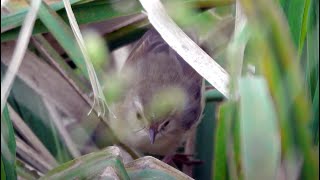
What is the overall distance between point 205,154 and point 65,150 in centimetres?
36

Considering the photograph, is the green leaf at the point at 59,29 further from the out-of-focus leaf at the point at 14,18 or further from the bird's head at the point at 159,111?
the bird's head at the point at 159,111

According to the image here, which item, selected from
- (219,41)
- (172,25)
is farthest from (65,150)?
(172,25)

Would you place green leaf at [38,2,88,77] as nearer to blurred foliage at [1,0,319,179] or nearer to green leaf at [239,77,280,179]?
blurred foliage at [1,0,319,179]

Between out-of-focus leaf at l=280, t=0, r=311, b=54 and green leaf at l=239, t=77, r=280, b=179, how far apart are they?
298 millimetres

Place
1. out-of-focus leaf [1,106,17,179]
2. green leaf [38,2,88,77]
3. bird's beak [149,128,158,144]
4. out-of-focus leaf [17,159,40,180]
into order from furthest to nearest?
bird's beak [149,128,158,144]
green leaf [38,2,88,77]
out-of-focus leaf [17,159,40,180]
out-of-focus leaf [1,106,17,179]

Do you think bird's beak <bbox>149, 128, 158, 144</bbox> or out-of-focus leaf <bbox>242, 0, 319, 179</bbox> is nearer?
out-of-focus leaf <bbox>242, 0, 319, 179</bbox>

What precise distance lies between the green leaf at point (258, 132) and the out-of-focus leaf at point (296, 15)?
11.7 inches

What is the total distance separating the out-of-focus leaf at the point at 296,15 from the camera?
0.99 meters

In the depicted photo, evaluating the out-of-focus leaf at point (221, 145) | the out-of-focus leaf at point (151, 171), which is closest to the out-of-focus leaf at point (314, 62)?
the out-of-focus leaf at point (221, 145)

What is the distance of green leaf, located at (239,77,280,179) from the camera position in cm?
70

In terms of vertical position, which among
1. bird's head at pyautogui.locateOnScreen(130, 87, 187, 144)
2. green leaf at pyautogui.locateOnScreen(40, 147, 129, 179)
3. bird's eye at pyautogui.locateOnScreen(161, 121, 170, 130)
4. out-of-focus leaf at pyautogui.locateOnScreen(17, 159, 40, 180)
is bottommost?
green leaf at pyautogui.locateOnScreen(40, 147, 129, 179)

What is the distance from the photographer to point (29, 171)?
1.46 m

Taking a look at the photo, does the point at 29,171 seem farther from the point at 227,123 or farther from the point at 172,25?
the point at 227,123

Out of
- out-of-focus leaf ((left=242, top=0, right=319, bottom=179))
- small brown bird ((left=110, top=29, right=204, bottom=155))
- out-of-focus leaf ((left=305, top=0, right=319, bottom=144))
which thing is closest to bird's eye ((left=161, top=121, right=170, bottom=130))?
small brown bird ((left=110, top=29, right=204, bottom=155))
